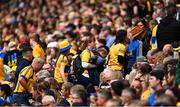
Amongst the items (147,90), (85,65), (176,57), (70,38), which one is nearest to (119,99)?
(147,90)

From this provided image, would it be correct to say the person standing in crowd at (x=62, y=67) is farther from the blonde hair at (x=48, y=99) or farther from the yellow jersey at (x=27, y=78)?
the blonde hair at (x=48, y=99)

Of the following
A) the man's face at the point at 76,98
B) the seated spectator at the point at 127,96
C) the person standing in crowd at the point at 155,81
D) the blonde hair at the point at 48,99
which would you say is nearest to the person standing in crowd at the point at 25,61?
the blonde hair at the point at 48,99

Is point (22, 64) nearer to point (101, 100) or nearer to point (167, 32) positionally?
point (167, 32)

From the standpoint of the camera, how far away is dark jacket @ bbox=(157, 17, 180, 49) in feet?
57.8

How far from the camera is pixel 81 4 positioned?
30812mm

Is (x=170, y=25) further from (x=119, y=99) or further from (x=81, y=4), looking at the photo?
(x=81, y=4)

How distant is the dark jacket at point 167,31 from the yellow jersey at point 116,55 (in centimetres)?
89

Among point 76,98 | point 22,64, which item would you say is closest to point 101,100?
point 76,98

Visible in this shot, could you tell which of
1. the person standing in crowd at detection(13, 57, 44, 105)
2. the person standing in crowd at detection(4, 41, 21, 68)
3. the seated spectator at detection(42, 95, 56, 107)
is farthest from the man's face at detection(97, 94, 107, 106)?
the person standing in crowd at detection(4, 41, 21, 68)

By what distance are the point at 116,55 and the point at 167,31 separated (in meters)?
1.33

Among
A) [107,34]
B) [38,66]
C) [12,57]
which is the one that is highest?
[107,34]

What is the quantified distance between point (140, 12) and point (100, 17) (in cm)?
223

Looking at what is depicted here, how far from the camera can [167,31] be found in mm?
17688

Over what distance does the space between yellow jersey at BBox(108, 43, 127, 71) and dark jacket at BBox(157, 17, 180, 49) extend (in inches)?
35.0
